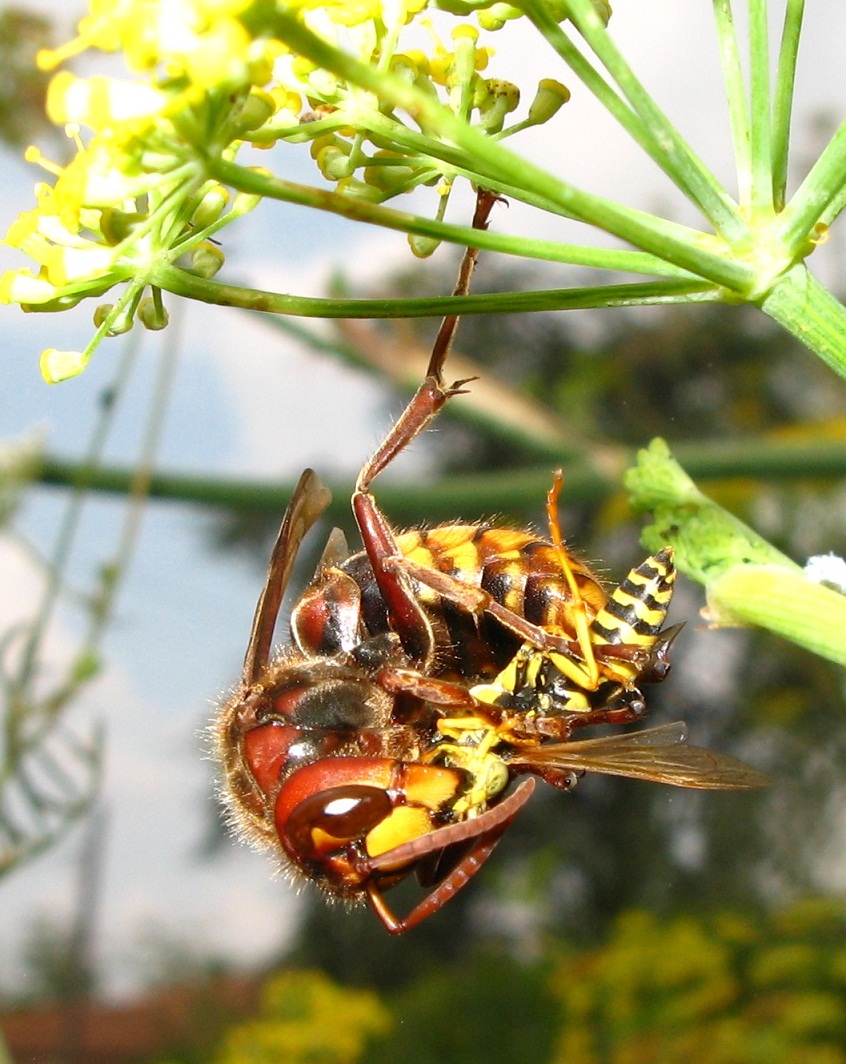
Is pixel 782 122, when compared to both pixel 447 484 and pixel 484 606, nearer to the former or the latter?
pixel 484 606

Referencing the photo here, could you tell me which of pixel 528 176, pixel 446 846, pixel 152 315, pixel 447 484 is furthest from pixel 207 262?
pixel 447 484

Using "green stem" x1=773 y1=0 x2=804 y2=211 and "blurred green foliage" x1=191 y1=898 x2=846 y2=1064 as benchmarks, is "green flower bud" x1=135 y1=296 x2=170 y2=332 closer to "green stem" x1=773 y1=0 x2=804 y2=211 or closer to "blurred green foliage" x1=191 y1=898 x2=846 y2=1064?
"green stem" x1=773 y1=0 x2=804 y2=211

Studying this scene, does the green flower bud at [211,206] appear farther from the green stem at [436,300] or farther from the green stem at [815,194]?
the green stem at [815,194]

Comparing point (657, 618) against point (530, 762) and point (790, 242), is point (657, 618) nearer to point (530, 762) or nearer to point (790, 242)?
point (530, 762)

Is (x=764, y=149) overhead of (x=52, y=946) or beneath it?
overhead

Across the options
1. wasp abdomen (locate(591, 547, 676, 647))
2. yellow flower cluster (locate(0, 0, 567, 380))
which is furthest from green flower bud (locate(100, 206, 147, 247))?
wasp abdomen (locate(591, 547, 676, 647))

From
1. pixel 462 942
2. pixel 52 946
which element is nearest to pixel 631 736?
pixel 462 942
